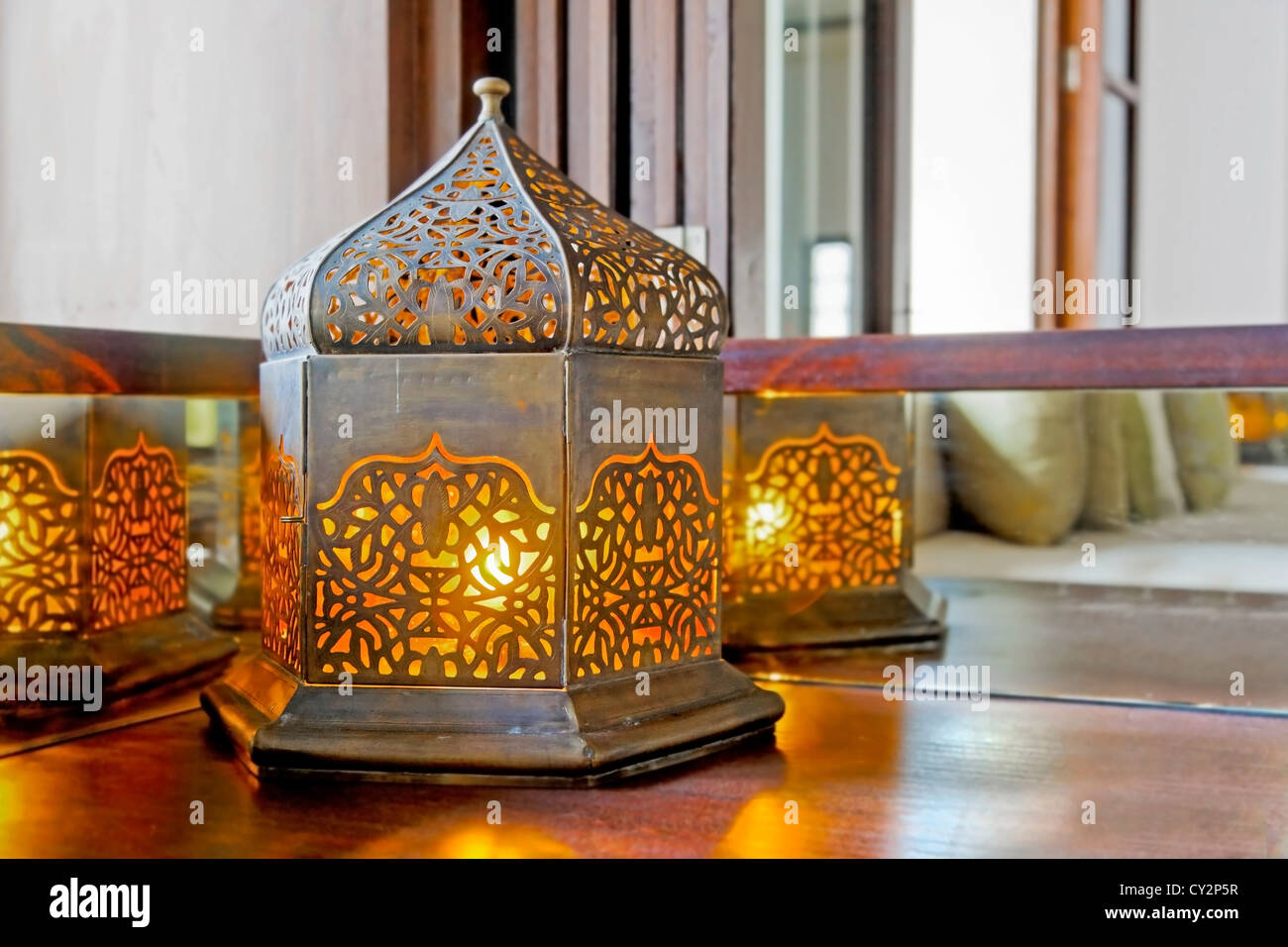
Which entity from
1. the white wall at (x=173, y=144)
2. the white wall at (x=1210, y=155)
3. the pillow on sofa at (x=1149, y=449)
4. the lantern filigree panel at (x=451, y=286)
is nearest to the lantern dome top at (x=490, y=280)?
the lantern filigree panel at (x=451, y=286)

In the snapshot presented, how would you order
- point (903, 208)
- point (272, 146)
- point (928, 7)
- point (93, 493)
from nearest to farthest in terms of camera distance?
1. point (93, 493)
2. point (272, 146)
3. point (903, 208)
4. point (928, 7)

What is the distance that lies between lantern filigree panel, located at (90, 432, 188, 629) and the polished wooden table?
132 millimetres

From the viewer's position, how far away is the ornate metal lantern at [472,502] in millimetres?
809

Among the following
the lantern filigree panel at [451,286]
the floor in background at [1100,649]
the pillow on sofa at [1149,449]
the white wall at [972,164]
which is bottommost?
the floor in background at [1100,649]

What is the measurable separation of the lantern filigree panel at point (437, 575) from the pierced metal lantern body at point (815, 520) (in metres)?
0.44

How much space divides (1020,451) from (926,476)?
103 mm

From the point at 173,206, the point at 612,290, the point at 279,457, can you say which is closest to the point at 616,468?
the point at 612,290

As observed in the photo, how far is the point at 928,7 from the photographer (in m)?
1.86

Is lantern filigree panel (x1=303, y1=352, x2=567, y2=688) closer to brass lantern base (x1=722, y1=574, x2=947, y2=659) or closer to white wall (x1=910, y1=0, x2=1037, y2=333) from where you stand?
brass lantern base (x1=722, y1=574, x2=947, y2=659)

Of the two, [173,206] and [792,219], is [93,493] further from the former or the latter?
[792,219]

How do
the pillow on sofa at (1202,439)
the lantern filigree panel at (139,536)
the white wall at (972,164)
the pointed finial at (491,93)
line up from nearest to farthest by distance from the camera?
the pointed finial at (491,93) < the lantern filigree panel at (139,536) < the pillow on sofa at (1202,439) < the white wall at (972,164)

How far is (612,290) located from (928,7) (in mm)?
1247

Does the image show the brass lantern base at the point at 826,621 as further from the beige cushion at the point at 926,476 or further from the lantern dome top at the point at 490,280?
the lantern dome top at the point at 490,280

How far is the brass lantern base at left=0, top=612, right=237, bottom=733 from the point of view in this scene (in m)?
0.99
